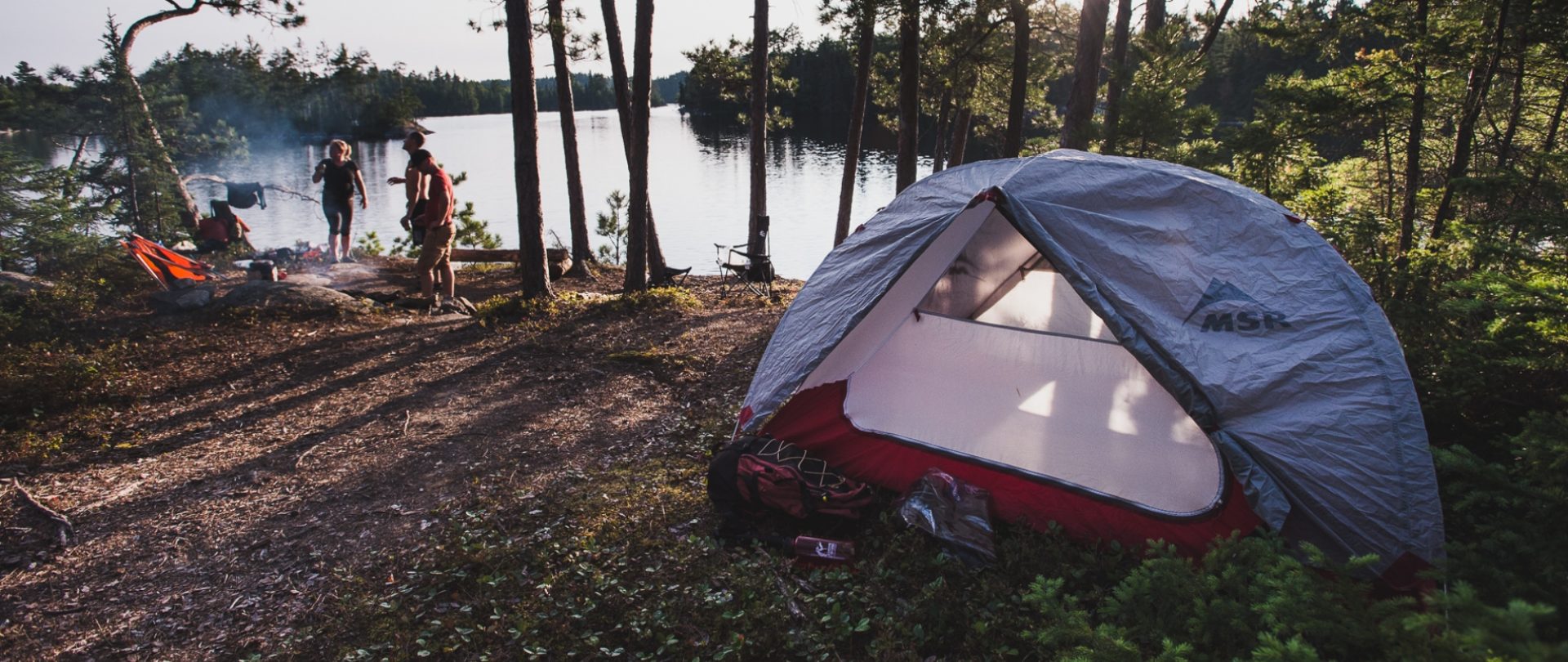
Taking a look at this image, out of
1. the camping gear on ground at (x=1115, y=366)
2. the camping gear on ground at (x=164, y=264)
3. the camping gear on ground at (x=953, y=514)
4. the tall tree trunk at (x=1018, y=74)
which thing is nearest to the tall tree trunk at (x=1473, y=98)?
the camping gear on ground at (x=1115, y=366)

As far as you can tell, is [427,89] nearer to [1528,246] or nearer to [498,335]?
[498,335]

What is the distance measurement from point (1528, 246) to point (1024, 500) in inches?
109

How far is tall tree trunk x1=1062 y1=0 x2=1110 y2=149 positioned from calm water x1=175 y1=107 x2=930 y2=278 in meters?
8.90

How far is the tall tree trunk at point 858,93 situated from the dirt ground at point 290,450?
15.0 ft

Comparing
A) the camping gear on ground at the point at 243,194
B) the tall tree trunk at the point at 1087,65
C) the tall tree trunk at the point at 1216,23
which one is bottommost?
the camping gear on ground at the point at 243,194

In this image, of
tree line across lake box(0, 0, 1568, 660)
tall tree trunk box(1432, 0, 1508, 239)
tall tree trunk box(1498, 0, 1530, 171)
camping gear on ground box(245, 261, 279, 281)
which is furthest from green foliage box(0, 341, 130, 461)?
tall tree trunk box(1432, 0, 1508, 239)

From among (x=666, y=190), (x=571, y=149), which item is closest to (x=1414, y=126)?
(x=571, y=149)

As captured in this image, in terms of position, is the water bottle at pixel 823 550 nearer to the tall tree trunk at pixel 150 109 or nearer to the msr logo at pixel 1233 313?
the msr logo at pixel 1233 313

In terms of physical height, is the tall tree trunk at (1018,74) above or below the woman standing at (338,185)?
above

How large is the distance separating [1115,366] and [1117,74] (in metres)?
5.92

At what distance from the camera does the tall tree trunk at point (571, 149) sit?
405 inches

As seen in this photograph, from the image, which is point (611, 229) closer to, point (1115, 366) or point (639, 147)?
point (639, 147)

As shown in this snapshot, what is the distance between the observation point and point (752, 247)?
1142 centimetres

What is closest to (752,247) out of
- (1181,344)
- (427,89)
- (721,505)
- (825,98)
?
(721,505)
